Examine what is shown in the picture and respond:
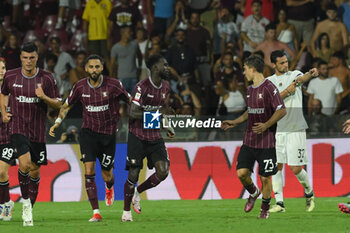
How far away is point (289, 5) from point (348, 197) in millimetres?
5428

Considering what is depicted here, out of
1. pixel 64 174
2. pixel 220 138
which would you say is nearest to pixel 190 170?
pixel 220 138

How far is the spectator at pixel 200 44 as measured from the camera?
19328 millimetres

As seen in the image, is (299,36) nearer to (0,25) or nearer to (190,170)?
(190,170)

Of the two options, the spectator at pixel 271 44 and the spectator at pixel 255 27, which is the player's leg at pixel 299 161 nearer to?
the spectator at pixel 271 44

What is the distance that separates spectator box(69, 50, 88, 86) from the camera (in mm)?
19359

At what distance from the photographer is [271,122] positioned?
460 inches

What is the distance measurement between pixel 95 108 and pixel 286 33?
26.0 ft

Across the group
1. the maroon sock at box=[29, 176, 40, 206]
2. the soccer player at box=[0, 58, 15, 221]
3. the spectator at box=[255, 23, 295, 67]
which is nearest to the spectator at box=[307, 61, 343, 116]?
the spectator at box=[255, 23, 295, 67]

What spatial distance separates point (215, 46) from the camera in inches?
780

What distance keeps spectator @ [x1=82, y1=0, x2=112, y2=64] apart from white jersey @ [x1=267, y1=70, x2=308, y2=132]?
24.6 ft

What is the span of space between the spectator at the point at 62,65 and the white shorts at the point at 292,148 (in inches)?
274

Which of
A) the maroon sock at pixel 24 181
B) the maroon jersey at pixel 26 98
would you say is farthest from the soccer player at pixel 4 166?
the maroon sock at pixel 24 181

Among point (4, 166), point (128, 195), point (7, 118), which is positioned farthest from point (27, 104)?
point (128, 195)

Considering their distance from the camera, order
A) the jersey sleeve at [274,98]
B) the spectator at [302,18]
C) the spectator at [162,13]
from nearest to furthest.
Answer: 1. the jersey sleeve at [274,98]
2. the spectator at [302,18]
3. the spectator at [162,13]
